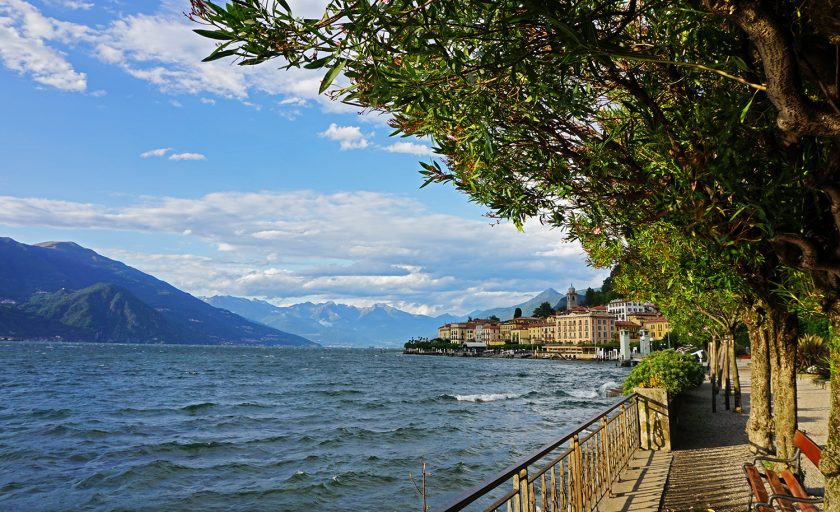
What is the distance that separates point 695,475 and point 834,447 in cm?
632

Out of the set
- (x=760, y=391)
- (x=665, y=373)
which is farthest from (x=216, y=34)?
(x=665, y=373)

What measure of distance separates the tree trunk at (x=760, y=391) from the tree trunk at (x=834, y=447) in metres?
8.37

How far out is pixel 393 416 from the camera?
115 feet

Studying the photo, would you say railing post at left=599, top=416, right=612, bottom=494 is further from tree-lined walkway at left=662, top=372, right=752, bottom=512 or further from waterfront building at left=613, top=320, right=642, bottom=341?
waterfront building at left=613, top=320, right=642, bottom=341

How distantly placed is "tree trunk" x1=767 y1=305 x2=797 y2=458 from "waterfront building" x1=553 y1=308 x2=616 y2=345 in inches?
6425

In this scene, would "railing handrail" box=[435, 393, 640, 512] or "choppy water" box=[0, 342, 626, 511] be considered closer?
"railing handrail" box=[435, 393, 640, 512]

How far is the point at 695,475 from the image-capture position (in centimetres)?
1027

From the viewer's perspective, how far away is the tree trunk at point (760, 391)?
40.9 feet

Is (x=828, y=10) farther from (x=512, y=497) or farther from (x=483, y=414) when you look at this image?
(x=483, y=414)

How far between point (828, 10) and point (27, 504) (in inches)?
847

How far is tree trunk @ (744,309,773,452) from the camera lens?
40.9 feet

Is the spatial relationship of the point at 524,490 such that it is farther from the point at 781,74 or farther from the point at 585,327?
the point at 585,327

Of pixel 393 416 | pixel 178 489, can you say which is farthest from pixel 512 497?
pixel 393 416

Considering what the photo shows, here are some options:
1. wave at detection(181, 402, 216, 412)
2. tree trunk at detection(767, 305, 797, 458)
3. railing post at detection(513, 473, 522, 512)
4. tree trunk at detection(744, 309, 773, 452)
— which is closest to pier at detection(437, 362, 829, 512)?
railing post at detection(513, 473, 522, 512)
